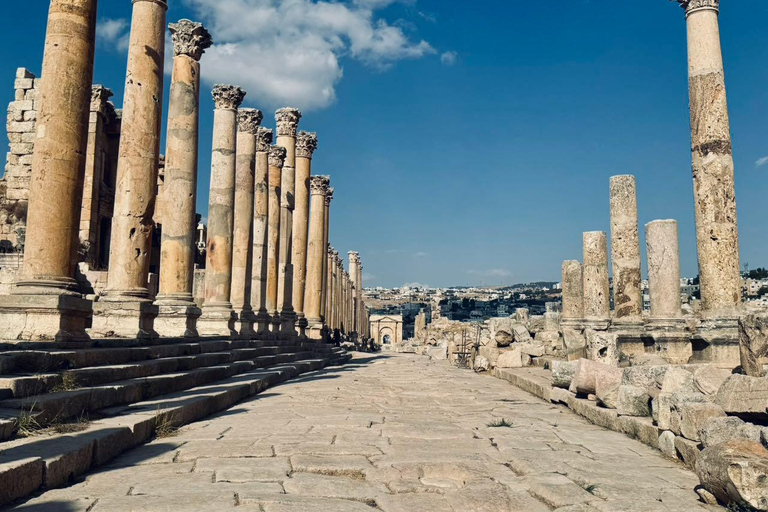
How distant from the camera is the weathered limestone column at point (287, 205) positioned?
75.2 feet

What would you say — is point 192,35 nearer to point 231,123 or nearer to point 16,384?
point 231,123

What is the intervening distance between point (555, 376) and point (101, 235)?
70.1ft

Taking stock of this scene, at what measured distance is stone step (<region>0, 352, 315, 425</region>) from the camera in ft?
17.9

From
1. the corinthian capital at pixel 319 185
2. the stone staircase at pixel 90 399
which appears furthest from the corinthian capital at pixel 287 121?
the stone staircase at pixel 90 399

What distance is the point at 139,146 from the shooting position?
36.8 feet

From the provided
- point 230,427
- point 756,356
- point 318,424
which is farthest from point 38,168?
point 756,356

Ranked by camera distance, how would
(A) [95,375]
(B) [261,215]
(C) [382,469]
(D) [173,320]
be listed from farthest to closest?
(B) [261,215] → (D) [173,320] → (A) [95,375] → (C) [382,469]

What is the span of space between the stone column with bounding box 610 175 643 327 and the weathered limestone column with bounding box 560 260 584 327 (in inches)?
156

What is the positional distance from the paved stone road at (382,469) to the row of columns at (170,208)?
301 centimetres

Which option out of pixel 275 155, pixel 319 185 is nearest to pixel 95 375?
pixel 275 155

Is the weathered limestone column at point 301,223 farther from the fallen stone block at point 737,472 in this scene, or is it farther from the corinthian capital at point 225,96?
the fallen stone block at point 737,472

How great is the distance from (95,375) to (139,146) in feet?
17.2

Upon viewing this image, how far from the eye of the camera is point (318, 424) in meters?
7.56

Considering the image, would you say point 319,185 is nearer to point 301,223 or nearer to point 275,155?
point 301,223
